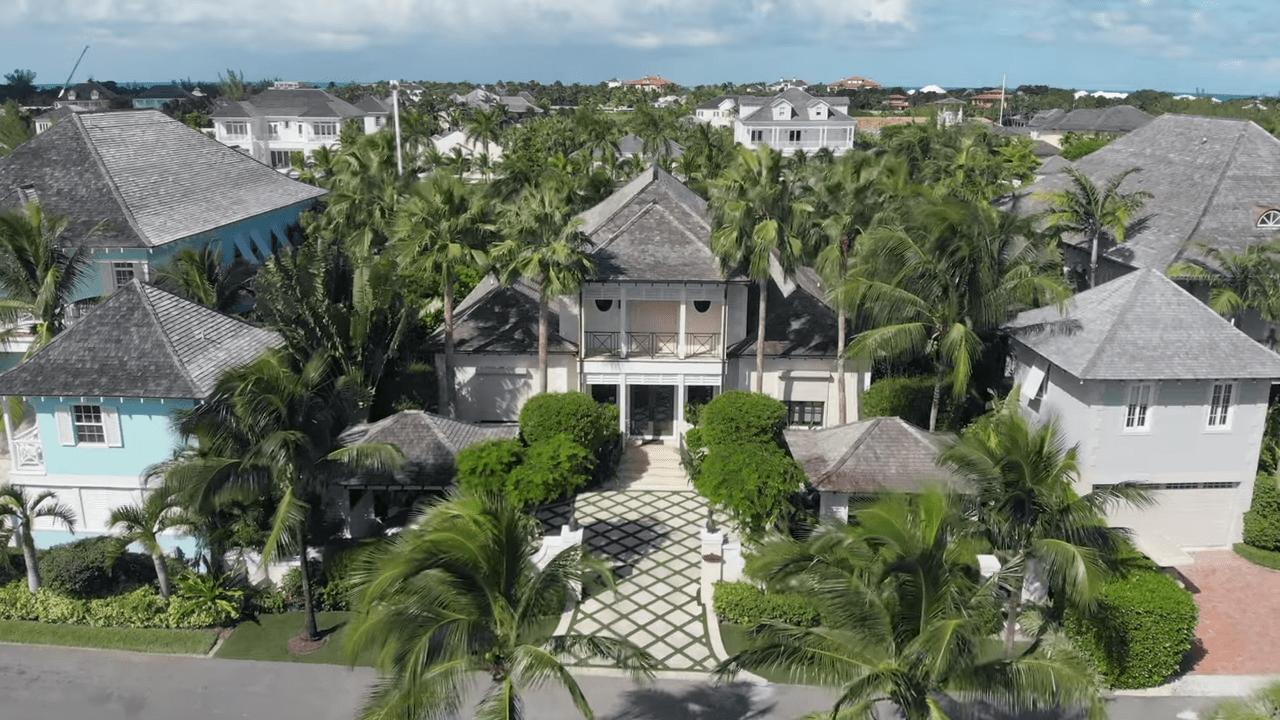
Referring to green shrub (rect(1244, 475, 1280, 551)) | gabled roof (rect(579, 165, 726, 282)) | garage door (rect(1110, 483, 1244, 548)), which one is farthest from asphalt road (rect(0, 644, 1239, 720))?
gabled roof (rect(579, 165, 726, 282))

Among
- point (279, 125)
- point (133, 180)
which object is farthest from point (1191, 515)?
point (279, 125)

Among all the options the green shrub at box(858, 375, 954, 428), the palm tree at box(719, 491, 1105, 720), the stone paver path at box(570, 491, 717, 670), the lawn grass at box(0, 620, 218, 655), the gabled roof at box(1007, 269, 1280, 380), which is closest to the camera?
the palm tree at box(719, 491, 1105, 720)

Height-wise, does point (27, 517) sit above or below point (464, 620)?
below

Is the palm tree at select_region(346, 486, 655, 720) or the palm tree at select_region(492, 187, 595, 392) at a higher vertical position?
the palm tree at select_region(492, 187, 595, 392)

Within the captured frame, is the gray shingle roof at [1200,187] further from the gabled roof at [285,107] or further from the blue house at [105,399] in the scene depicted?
the gabled roof at [285,107]

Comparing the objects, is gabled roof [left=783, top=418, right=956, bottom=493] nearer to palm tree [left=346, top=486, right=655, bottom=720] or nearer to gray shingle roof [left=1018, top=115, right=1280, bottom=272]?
palm tree [left=346, top=486, right=655, bottom=720]

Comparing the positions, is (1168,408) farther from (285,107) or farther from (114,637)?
(285,107)
